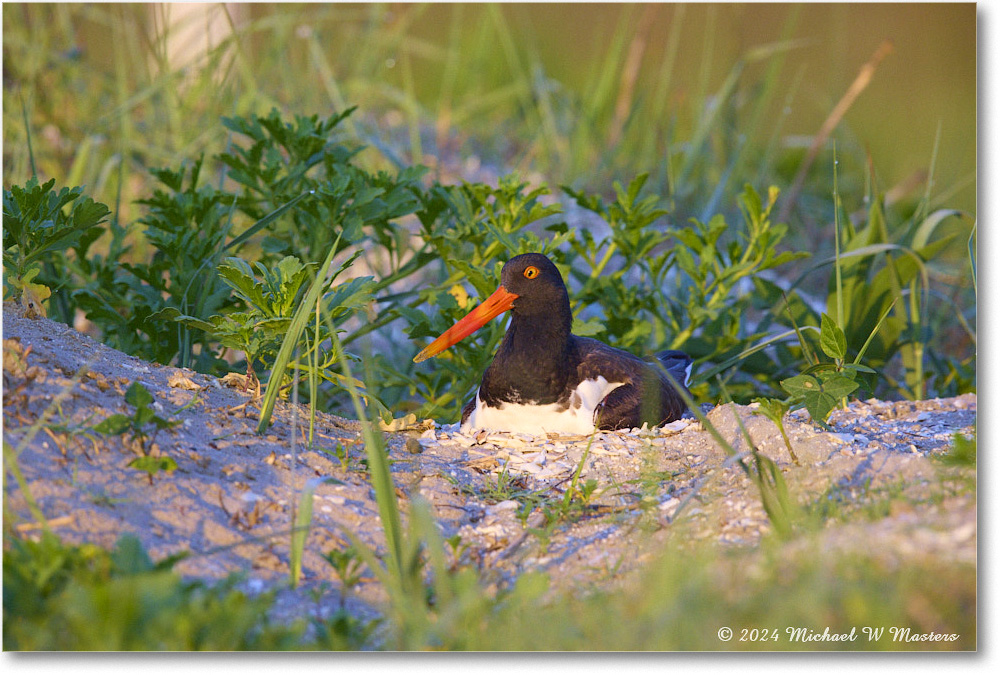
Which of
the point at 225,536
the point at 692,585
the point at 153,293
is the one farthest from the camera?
the point at 153,293

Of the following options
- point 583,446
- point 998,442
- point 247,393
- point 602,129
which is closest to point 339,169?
point 247,393

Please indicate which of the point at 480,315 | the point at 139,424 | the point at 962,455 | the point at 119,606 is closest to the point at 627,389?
the point at 480,315

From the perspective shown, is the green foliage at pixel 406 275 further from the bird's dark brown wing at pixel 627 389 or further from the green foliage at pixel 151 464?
the green foliage at pixel 151 464

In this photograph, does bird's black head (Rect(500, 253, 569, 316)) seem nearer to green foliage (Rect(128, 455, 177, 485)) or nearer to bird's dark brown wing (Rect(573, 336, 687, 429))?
bird's dark brown wing (Rect(573, 336, 687, 429))

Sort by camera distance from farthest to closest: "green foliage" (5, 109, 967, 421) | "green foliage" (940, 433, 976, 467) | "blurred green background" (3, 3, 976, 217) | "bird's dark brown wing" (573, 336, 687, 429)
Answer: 1. "blurred green background" (3, 3, 976, 217)
2. "bird's dark brown wing" (573, 336, 687, 429)
3. "green foliage" (5, 109, 967, 421)
4. "green foliage" (940, 433, 976, 467)

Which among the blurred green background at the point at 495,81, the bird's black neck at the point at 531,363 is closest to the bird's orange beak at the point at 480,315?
the bird's black neck at the point at 531,363

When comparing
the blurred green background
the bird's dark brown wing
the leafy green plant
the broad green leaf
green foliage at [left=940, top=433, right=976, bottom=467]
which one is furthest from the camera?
the blurred green background

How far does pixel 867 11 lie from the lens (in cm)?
557

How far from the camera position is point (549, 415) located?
3791 mm

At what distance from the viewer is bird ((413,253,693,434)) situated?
3.74 metres

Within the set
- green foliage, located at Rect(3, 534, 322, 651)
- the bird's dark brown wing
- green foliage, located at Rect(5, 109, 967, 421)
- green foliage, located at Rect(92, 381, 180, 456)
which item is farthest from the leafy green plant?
the bird's dark brown wing

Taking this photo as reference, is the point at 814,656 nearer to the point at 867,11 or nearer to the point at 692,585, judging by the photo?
the point at 692,585

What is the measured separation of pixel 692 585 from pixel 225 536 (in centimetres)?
133

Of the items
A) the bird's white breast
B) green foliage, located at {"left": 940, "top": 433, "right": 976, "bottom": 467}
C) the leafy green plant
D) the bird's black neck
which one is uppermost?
the leafy green plant
